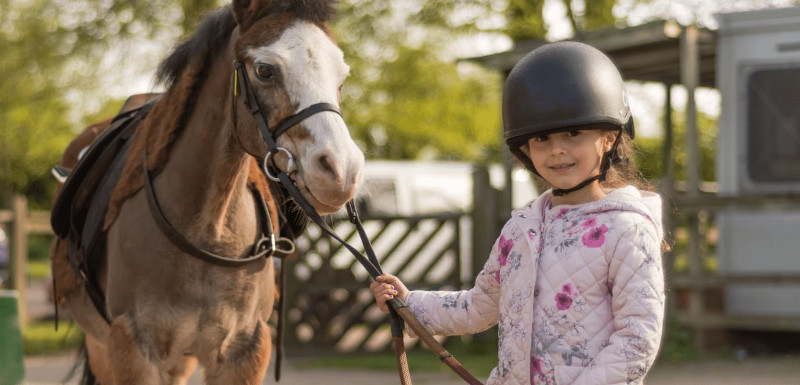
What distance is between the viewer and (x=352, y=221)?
3.21 meters

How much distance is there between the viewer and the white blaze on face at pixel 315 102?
2.96m

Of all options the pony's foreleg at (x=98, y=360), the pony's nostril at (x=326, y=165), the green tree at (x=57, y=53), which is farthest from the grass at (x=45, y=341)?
the pony's nostril at (x=326, y=165)

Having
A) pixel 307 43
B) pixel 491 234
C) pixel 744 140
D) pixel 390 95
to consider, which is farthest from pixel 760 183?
pixel 390 95

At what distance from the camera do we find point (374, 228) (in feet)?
41.4

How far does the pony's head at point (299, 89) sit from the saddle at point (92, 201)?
3.24ft

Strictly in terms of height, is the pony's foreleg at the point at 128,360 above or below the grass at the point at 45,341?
above

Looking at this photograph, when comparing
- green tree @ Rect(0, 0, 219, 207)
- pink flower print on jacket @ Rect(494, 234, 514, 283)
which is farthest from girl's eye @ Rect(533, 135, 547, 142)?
green tree @ Rect(0, 0, 219, 207)

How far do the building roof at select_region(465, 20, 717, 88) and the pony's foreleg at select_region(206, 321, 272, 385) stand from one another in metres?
6.59

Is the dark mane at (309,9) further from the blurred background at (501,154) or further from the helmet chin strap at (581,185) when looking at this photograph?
the helmet chin strap at (581,185)

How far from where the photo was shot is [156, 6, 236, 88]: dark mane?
370 cm

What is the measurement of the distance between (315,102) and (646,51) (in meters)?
7.82

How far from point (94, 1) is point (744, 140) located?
10.9m

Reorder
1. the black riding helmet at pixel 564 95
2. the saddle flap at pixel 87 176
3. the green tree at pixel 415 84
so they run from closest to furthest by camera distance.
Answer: the black riding helmet at pixel 564 95, the saddle flap at pixel 87 176, the green tree at pixel 415 84

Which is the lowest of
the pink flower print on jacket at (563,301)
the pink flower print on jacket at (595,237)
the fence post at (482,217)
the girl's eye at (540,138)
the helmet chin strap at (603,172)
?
the fence post at (482,217)
